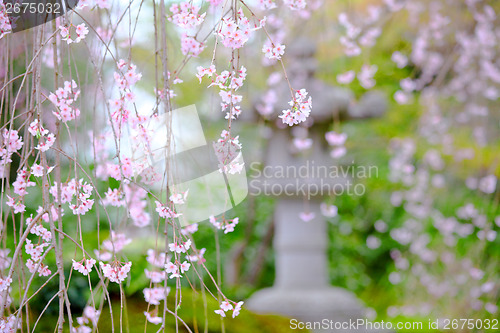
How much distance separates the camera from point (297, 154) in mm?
3133

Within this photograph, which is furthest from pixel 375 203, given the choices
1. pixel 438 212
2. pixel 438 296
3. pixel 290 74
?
pixel 290 74

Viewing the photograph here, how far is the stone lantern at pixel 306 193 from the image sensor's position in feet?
9.38

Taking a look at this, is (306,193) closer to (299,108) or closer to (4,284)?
(299,108)

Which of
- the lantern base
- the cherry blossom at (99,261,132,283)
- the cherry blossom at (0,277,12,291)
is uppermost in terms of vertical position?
the cherry blossom at (99,261,132,283)

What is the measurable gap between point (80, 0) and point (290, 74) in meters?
2.03

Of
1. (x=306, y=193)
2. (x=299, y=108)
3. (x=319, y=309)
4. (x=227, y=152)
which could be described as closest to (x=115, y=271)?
(x=227, y=152)

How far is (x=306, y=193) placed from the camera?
117 inches

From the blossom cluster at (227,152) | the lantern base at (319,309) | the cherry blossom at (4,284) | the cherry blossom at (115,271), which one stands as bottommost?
the lantern base at (319,309)

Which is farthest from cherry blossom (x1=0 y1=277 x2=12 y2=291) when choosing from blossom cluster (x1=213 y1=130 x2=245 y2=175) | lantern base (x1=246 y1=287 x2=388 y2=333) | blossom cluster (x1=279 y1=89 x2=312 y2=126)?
lantern base (x1=246 y1=287 x2=388 y2=333)

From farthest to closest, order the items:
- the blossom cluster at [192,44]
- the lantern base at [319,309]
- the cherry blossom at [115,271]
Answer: the lantern base at [319,309]
the blossom cluster at [192,44]
the cherry blossom at [115,271]

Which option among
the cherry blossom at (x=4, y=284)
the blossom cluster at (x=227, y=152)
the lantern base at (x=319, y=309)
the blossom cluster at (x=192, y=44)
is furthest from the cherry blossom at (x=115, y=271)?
the lantern base at (x=319, y=309)

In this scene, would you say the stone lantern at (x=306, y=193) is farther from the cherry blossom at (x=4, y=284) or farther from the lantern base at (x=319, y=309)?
the cherry blossom at (x=4, y=284)

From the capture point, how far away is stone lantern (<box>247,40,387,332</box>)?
2.86m

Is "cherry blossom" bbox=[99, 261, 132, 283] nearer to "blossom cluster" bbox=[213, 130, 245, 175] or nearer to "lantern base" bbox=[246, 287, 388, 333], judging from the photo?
"blossom cluster" bbox=[213, 130, 245, 175]
